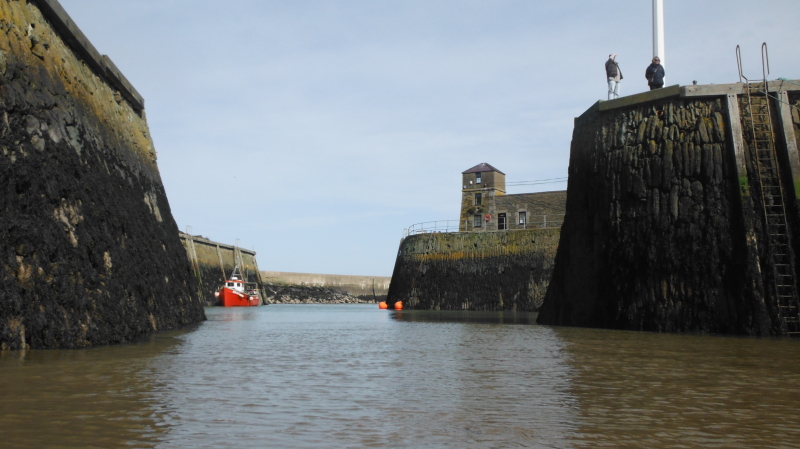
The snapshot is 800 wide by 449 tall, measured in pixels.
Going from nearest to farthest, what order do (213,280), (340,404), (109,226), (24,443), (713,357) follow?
(24,443) < (340,404) < (713,357) < (109,226) < (213,280)

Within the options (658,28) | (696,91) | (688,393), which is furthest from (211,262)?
(688,393)

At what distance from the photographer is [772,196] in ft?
53.1

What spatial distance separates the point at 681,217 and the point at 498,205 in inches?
1656

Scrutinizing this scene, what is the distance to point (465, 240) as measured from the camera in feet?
160

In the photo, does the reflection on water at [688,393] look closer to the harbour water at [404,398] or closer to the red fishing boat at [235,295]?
the harbour water at [404,398]

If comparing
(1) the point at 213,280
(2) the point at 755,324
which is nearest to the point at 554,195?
(1) the point at 213,280

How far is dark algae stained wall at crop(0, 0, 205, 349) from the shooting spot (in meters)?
11.3

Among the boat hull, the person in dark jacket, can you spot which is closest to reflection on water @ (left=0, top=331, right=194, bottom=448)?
the person in dark jacket

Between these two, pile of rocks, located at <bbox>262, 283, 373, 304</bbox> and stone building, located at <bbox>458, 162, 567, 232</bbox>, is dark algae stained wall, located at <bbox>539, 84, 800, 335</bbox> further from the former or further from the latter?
pile of rocks, located at <bbox>262, 283, 373, 304</bbox>

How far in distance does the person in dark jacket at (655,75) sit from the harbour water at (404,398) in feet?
26.2

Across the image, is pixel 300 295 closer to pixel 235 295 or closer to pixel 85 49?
pixel 235 295

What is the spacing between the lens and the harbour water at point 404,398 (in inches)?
228

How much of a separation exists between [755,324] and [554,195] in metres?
40.2

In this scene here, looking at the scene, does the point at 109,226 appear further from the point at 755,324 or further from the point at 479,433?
the point at 755,324
